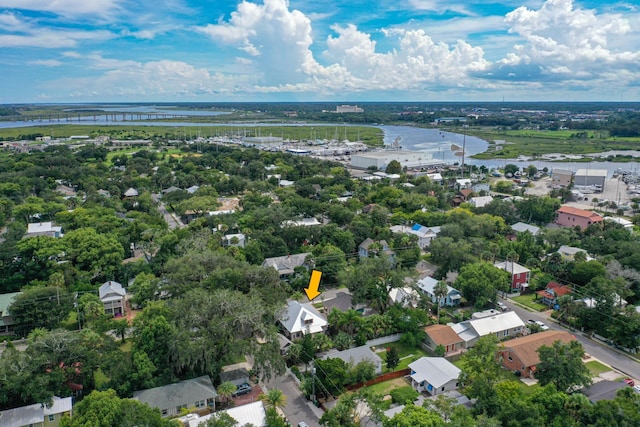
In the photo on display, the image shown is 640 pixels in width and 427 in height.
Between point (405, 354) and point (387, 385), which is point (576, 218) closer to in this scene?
point (405, 354)

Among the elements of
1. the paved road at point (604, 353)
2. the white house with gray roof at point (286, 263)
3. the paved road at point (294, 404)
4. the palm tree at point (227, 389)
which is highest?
the white house with gray roof at point (286, 263)

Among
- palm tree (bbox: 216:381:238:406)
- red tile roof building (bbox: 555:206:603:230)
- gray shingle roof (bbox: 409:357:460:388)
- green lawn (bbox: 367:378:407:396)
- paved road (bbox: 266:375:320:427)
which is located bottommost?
green lawn (bbox: 367:378:407:396)

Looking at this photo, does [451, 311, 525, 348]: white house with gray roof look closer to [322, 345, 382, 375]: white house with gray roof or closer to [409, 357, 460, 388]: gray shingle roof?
[409, 357, 460, 388]: gray shingle roof

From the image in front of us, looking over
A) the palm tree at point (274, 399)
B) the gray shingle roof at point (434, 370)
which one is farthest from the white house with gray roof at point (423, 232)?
the palm tree at point (274, 399)

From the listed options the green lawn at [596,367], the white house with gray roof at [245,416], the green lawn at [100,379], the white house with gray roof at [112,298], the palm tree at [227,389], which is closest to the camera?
the white house with gray roof at [245,416]

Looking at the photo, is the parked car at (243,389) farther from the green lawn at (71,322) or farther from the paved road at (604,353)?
the paved road at (604,353)

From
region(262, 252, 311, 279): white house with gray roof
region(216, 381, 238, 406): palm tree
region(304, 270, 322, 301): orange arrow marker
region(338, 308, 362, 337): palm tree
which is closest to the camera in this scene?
region(216, 381, 238, 406): palm tree

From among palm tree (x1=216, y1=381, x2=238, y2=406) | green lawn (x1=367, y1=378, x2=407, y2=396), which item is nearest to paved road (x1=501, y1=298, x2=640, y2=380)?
green lawn (x1=367, y1=378, x2=407, y2=396)
